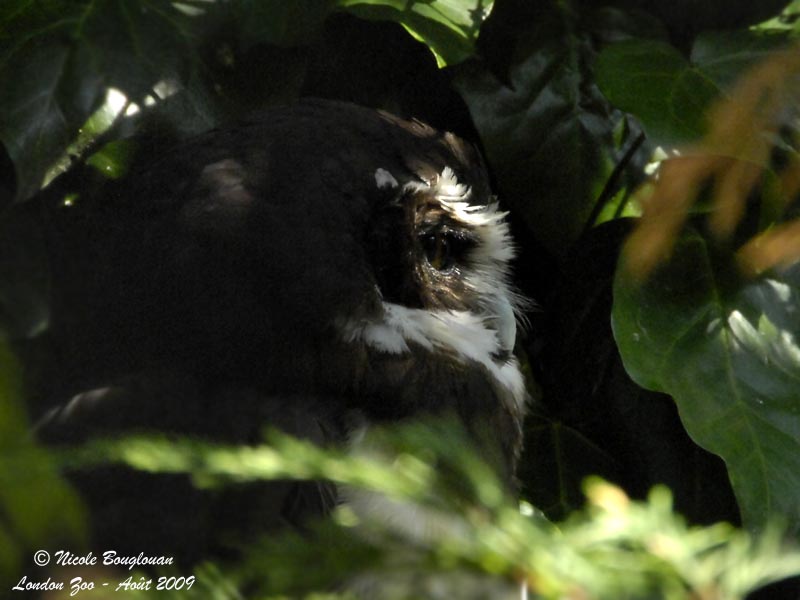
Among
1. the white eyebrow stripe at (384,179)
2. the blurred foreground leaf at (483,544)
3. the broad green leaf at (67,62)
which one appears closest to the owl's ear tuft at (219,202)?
the white eyebrow stripe at (384,179)

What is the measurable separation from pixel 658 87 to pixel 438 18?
0.31 m

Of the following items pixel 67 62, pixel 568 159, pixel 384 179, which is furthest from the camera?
pixel 568 159

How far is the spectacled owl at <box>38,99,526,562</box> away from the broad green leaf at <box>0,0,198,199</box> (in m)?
0.10

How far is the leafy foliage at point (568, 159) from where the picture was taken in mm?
1281

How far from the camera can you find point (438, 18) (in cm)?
142

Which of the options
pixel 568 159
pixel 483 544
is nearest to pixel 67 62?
pixel 568 159

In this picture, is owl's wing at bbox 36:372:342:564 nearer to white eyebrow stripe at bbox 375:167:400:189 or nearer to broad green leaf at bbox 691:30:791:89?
white eyebrow stripe at bbox 375:167:400:189

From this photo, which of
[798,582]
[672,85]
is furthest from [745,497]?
[672,85]

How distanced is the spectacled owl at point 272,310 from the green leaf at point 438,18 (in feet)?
0.50

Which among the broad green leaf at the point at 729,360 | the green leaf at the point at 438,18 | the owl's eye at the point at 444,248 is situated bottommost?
the broad green leaf at the point at 729,360

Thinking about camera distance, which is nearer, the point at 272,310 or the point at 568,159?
the point at 272,310

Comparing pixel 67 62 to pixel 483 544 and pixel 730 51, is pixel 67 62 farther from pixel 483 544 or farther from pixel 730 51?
pixel 483 544

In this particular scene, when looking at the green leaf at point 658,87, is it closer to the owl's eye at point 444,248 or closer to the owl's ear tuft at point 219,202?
the owl's eye at point 444,248

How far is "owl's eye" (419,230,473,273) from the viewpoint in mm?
1243
